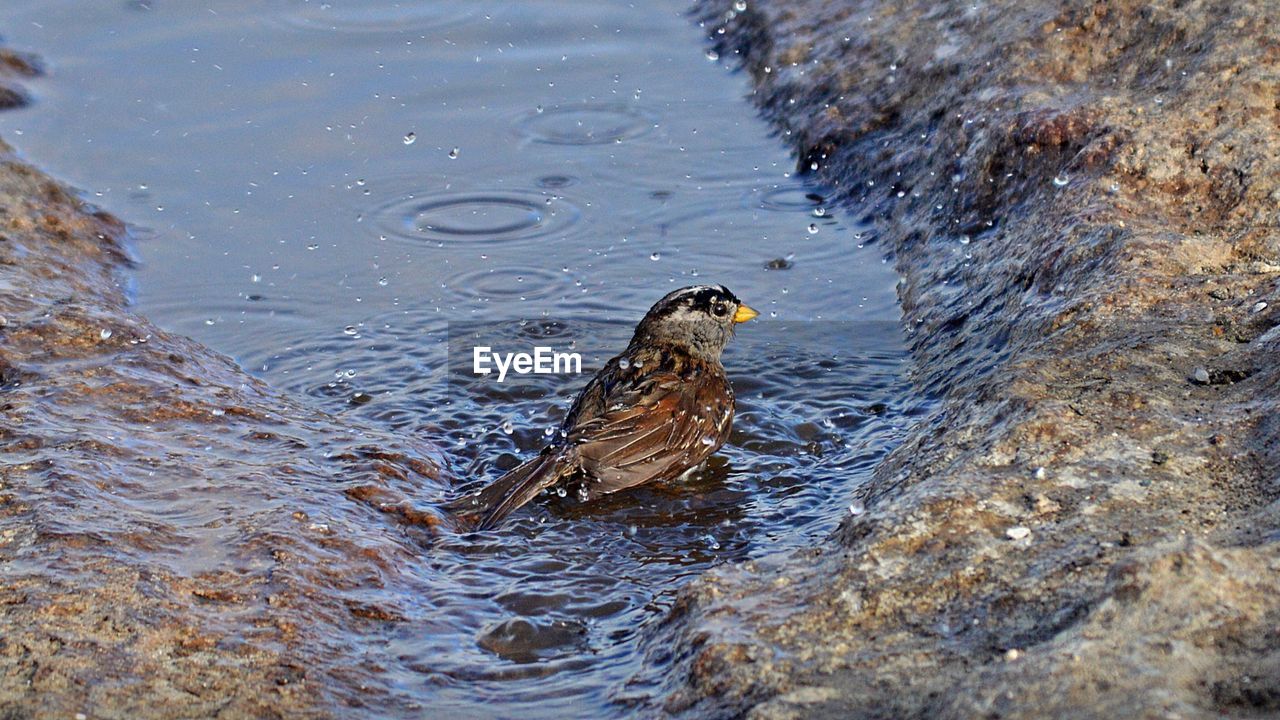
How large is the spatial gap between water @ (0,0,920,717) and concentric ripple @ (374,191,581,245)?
1.1 inches

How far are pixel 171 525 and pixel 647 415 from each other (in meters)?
2.28

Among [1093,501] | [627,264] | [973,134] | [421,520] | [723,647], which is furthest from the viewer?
[627,264]

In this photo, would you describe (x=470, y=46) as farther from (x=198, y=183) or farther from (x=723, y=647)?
(x=723, y=647)

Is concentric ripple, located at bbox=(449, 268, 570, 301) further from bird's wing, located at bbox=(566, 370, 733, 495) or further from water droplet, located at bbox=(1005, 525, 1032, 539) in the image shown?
water droplet, located at bbox=(1005, 525, 1032, 539)

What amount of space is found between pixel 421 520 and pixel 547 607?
0.94m

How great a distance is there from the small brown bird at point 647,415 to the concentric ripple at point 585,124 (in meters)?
3.65

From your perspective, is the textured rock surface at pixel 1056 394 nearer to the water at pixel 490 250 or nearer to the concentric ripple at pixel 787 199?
the concentric ripple at pixel 787 199

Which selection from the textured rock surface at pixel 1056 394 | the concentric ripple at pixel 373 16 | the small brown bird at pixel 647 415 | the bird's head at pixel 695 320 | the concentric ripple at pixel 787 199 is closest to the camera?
the textured rock surface at pixel 1056 394

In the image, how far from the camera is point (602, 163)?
1041 centimetres

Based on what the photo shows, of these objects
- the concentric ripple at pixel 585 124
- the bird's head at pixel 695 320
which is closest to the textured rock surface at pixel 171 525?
the bird's head at pixel 695 320

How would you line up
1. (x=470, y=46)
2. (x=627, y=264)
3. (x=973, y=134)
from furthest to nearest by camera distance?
(x=470, y=46) < (x=627, y=264) < (x=973, y=134)

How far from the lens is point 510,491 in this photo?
619cm

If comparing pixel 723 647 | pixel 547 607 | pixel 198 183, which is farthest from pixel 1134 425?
pixel 198 183

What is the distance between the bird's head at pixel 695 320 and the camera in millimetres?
7266
